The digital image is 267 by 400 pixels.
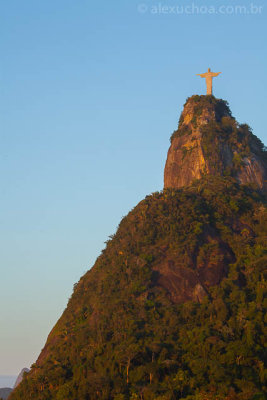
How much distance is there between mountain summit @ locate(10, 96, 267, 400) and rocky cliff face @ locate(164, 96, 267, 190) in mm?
273

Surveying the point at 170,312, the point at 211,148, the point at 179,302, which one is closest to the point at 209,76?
the point at 211,148

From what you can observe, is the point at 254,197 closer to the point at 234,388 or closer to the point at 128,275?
the point at 128,275

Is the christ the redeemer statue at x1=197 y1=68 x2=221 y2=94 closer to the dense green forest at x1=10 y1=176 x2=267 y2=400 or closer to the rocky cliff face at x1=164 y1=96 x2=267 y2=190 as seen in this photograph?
the rocky cliff face at x1=164 y1=96 x2=267 y2=190

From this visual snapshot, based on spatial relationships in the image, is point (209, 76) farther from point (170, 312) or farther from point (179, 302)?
point (170, 312)

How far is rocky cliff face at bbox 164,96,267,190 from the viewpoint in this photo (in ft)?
337

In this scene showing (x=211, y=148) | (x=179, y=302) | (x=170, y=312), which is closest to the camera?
(x=170, y=312)

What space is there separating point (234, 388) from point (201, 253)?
25909 mm

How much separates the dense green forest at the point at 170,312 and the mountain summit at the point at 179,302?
151 mm

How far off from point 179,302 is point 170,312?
303cm

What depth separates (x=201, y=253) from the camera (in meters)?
79.4

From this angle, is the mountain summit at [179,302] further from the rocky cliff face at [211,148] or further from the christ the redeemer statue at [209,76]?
the christ the redeemer statue at [209,76]

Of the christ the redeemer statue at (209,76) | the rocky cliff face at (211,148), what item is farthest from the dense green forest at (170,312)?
the christ the redeemer statue at (209,76)

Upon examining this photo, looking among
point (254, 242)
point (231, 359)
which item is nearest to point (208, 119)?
point (254, 242)

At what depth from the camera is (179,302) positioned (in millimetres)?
73500
